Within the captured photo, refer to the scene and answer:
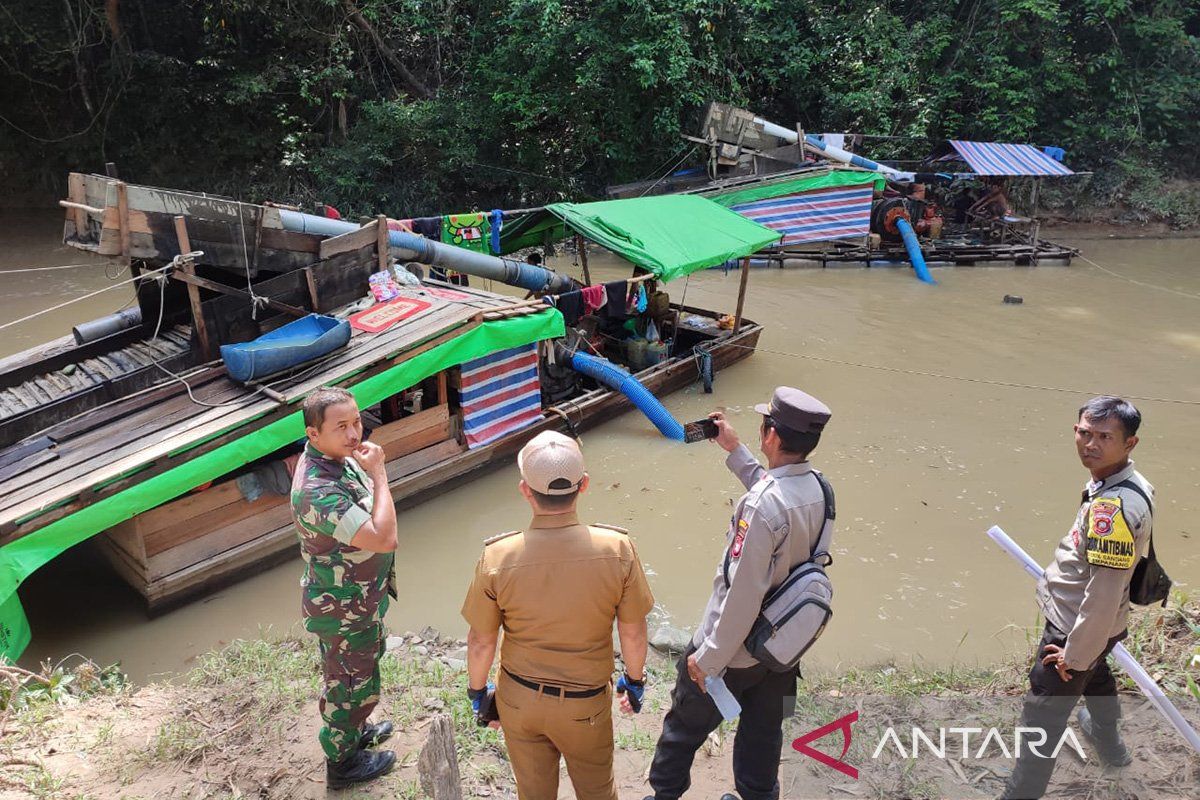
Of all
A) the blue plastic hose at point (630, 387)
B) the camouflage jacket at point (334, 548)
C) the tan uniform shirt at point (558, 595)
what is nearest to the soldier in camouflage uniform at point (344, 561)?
the camouflage jacket at point (334, 548)

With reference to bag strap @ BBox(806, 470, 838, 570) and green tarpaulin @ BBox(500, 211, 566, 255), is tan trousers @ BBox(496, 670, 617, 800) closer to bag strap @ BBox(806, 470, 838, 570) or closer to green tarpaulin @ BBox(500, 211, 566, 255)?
bag strap @ BBox(806, 470, 838, 570)

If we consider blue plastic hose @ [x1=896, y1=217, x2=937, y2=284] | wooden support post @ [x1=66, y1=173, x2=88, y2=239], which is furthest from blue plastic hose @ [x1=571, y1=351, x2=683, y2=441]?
blue plastic hose @ [x1=896, y1=217, x2=937, y2=284]

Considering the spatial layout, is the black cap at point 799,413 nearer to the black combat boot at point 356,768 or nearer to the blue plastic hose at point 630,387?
the black combat boot at point 356,768

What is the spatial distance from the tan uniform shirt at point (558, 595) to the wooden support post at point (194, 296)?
493cm

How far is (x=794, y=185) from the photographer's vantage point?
1572 centimetres

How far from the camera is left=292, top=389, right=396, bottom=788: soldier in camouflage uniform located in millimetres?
3100

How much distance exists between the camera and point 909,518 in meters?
7.22

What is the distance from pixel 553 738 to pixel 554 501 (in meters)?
0.85

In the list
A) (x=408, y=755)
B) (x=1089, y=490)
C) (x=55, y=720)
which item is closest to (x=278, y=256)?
(x=55, y=720)

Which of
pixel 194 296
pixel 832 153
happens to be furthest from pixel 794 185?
pixel 194 296

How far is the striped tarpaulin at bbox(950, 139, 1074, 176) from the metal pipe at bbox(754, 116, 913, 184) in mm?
1266

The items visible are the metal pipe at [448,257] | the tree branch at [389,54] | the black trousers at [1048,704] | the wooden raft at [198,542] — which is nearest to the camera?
the black trousers at [1048,704]

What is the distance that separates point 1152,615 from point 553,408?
529 cm

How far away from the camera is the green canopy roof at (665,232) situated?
29.2ft
